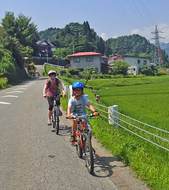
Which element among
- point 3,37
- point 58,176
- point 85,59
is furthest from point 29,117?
point 85,59

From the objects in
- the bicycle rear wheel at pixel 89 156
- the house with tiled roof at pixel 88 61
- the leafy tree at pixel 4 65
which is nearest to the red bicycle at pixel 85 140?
the bicycle rear wheel at pixel 89 156

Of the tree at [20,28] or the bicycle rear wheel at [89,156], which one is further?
the tree at [20,28]

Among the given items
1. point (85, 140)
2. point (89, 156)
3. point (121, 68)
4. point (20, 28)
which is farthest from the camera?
point (20, 28)

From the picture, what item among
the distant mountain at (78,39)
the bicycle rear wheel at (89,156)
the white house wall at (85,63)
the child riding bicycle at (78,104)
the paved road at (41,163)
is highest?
the distant mountain at (78,39)

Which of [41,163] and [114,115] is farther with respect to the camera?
[114,115]

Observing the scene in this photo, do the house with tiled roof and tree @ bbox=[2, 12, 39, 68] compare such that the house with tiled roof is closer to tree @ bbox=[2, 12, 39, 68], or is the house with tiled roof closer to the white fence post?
tree @ bbox=[2, 12, 39, 68]

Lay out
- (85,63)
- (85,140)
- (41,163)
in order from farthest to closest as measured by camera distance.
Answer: (85,63) < (41,163) < (85,140)

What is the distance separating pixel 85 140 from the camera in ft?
27.5

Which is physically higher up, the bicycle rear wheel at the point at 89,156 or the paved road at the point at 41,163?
the bicycle rear wheel at the point at 89,156

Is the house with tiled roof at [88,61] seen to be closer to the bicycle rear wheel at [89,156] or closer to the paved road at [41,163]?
the paved road at [41,163]

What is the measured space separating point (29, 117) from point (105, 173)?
9.70 metres

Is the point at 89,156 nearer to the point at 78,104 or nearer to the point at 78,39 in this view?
the point at 78,104

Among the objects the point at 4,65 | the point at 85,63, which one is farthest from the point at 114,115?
the point at 85,63

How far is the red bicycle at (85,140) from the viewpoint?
26.0ft
